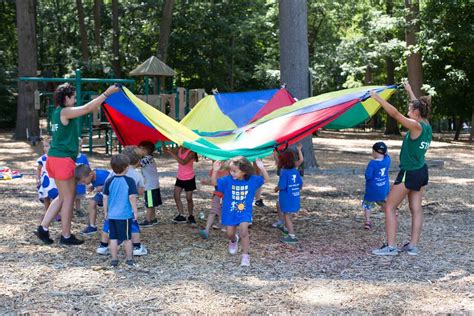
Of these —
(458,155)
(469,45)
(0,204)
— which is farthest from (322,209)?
(469,45)

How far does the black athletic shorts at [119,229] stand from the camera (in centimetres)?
524

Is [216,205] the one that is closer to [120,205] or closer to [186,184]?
[186,184]

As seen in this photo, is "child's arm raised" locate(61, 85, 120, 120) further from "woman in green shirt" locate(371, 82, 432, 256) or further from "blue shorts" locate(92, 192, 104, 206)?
"woman in green shirt" locate(371, 82, 432, 256)

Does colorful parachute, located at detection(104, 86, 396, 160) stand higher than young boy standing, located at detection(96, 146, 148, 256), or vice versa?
colorful parachute, located at detection(104, 86, 396, 160)

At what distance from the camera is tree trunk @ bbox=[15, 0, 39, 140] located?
61.2ft

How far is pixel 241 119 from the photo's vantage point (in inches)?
302

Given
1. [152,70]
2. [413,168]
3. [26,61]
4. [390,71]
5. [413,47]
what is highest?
[413,47]

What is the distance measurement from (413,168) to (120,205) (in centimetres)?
280

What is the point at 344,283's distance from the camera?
4.79 metres

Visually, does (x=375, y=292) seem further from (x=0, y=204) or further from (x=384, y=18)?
(x=384, y=18)

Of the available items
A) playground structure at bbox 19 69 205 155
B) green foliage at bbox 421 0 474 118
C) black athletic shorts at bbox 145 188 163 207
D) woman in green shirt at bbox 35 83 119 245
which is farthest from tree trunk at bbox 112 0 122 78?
woman in green shirt at bbox 35 83 119 245

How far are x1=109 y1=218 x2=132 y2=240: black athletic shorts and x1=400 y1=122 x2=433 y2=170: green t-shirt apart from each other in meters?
2.69

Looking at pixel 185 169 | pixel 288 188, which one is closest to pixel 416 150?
pixel 288 188

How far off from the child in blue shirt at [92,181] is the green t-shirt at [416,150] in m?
3.10
